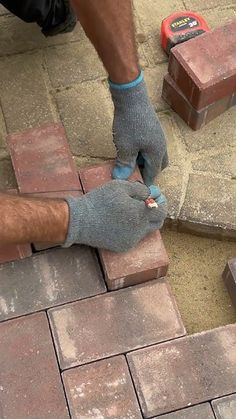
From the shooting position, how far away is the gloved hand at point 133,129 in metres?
2.93

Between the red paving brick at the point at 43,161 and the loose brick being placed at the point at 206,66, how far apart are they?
755mm

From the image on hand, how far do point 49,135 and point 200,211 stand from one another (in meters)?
0.92

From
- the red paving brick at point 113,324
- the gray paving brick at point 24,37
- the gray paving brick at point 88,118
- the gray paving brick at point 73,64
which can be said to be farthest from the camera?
the gray paving brick at point 24,37

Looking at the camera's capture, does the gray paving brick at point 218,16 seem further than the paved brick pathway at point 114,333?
Yes

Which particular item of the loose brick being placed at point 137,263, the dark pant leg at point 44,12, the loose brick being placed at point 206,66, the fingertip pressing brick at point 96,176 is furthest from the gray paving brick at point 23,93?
the loose brick being placed at point 137,263

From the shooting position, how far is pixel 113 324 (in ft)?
9.03

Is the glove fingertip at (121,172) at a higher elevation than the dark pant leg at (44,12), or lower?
lower

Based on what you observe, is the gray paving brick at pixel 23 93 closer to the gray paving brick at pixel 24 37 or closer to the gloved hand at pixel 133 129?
the gray paving brick at pixel 24 37

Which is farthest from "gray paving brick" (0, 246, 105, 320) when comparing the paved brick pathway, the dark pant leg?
the dark pant leg

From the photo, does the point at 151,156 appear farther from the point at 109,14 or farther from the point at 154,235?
the point at 109,14

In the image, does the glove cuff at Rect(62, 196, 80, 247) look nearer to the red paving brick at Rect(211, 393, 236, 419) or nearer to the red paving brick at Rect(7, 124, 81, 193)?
the red paving brick at Rect(7, 124, 81, 193)

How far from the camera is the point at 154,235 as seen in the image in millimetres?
2867

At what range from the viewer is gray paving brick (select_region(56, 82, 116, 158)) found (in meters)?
3.38

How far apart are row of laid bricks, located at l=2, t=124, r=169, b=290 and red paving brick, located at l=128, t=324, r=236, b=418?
0.36 meters
